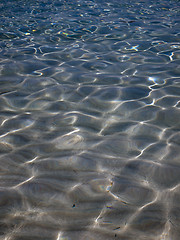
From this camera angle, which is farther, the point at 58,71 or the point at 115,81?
the point at 58,71

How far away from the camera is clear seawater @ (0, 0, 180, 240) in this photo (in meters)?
1.69

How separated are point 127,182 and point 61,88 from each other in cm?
215

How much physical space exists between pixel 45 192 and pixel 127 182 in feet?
2.42

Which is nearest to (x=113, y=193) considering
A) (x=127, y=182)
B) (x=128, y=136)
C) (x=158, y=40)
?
(x=127, y=182)

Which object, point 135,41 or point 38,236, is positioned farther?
point 135,41

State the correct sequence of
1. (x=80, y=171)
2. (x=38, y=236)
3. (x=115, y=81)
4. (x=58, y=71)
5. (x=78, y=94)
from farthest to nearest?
(x=58, y=71) < (x=115, y=81) < (x=78, y=94) < (x=80, y=171) < (x=38, y=236)

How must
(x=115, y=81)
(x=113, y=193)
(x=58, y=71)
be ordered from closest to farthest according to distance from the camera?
(x=113, y=193)
(x=115, y=81)
(x=58, y=71)

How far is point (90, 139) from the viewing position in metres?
2.58

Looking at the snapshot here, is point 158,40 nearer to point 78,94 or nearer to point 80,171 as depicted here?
point 78,94

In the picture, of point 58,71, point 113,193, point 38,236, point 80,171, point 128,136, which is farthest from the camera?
point 58,71

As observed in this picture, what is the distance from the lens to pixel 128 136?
263cm

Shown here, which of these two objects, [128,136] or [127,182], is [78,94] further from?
[127,182]

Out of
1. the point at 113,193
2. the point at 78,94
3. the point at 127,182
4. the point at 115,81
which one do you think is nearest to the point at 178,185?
the point at 127,182

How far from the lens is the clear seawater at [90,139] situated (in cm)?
169
